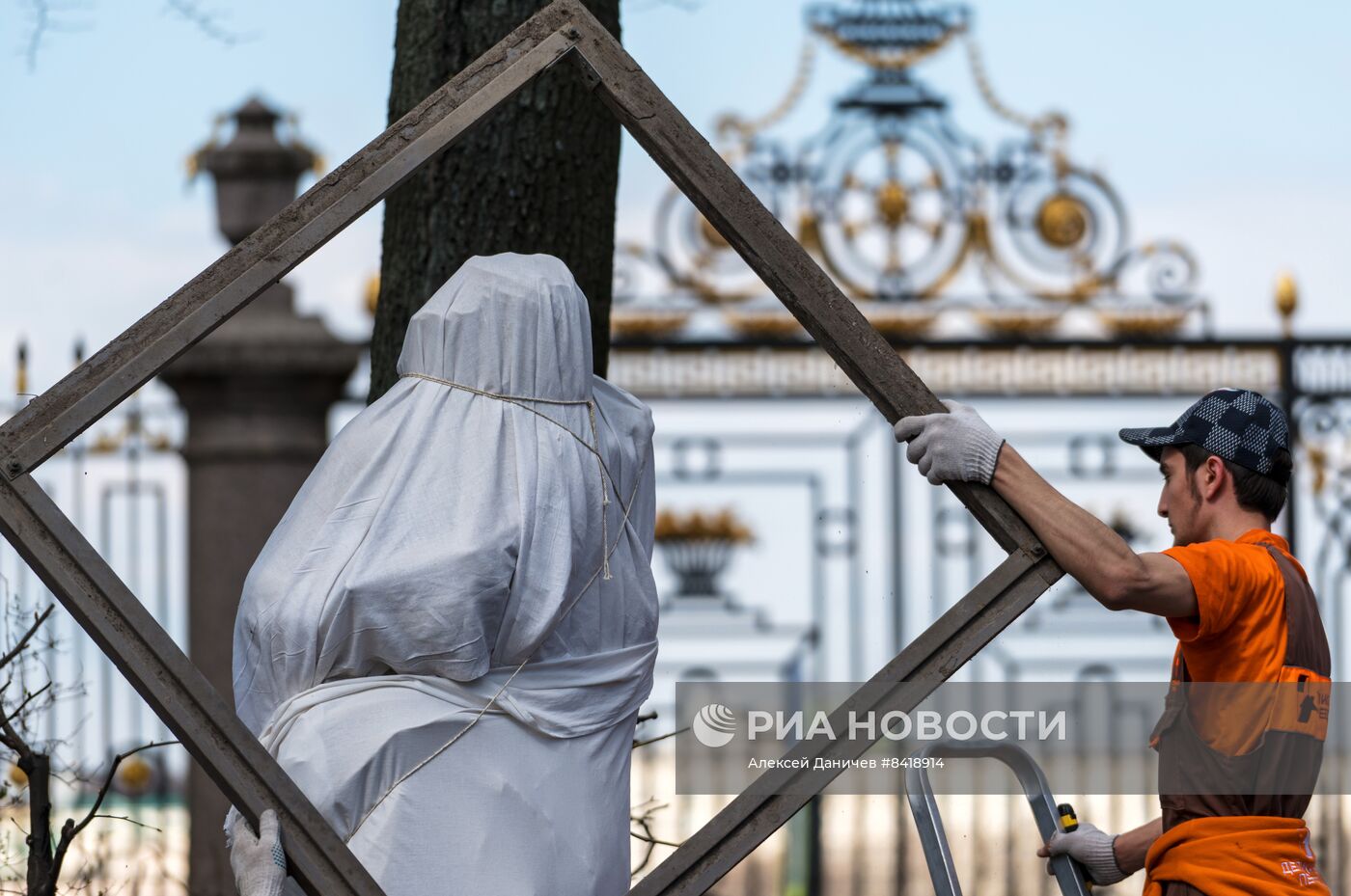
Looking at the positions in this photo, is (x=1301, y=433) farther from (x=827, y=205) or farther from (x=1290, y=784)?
(x=1290, y=784)

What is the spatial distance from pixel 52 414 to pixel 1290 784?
179 cm

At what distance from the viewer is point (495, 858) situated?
9.41 feet

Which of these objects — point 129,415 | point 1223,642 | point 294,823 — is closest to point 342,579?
point 294,823

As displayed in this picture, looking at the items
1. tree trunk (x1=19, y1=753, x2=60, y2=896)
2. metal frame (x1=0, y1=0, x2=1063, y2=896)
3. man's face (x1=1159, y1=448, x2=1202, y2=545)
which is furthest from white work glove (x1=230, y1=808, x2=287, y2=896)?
man's face (x1=1159, y1=448, x2=1202, y2=545)

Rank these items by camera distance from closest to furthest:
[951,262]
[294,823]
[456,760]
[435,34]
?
[294,823]
[456,760]
[435,34]
[951,262]

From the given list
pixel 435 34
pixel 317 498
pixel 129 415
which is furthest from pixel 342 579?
pixel 129 415

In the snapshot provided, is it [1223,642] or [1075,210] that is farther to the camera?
[1075,210]

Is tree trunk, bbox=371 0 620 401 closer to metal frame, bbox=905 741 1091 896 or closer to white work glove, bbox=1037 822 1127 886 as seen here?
metal frame, bbox=905 741 1091 896

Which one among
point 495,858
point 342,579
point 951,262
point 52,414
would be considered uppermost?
point 951,262

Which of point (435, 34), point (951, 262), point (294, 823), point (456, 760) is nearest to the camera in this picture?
point (294, 823)

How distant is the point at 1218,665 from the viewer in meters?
2.82

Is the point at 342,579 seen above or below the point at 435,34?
below

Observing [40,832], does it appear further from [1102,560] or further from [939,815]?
[1102,560]

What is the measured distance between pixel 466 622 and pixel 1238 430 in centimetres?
116
